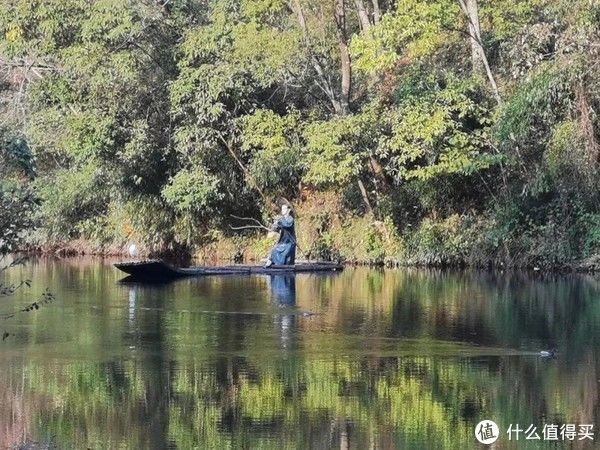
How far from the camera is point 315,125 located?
3209cm

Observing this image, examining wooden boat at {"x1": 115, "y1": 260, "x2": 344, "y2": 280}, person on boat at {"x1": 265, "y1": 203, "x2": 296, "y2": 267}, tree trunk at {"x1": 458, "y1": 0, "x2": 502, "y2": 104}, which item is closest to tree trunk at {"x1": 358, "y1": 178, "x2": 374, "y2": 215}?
wooden boat at {"x1": 115, "y1": 260, "x2": 344, "y2": 280}

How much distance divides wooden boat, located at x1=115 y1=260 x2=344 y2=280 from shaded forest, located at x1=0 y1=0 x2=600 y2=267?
121 inches

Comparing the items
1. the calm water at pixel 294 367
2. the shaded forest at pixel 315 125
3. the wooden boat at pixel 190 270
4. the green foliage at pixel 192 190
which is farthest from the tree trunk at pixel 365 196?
the calm water at pixel 294 367

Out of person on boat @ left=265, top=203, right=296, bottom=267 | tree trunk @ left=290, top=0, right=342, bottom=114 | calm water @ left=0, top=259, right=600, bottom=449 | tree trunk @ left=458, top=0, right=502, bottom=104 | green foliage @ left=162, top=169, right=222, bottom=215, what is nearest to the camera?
calm water @ left=0, top=259, right=600, bottom=449

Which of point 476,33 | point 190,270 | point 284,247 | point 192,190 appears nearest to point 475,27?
point 476,33

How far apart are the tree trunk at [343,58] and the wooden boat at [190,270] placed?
527cm

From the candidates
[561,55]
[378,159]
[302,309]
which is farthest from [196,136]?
[302,309]

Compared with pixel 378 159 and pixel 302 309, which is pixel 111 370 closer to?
pixel 302 309

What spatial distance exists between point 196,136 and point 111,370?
18.6 metres

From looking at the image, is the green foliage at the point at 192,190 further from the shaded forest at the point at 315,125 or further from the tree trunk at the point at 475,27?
the tree trunk at the point at 475,27

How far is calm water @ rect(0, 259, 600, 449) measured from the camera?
11.8 meters

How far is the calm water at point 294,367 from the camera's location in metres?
11.8

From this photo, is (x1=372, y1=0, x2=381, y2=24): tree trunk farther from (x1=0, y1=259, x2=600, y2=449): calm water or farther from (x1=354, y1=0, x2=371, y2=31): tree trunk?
(x1=0, y1=259, x2=600, y2=449): calm water

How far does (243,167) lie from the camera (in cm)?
3425
